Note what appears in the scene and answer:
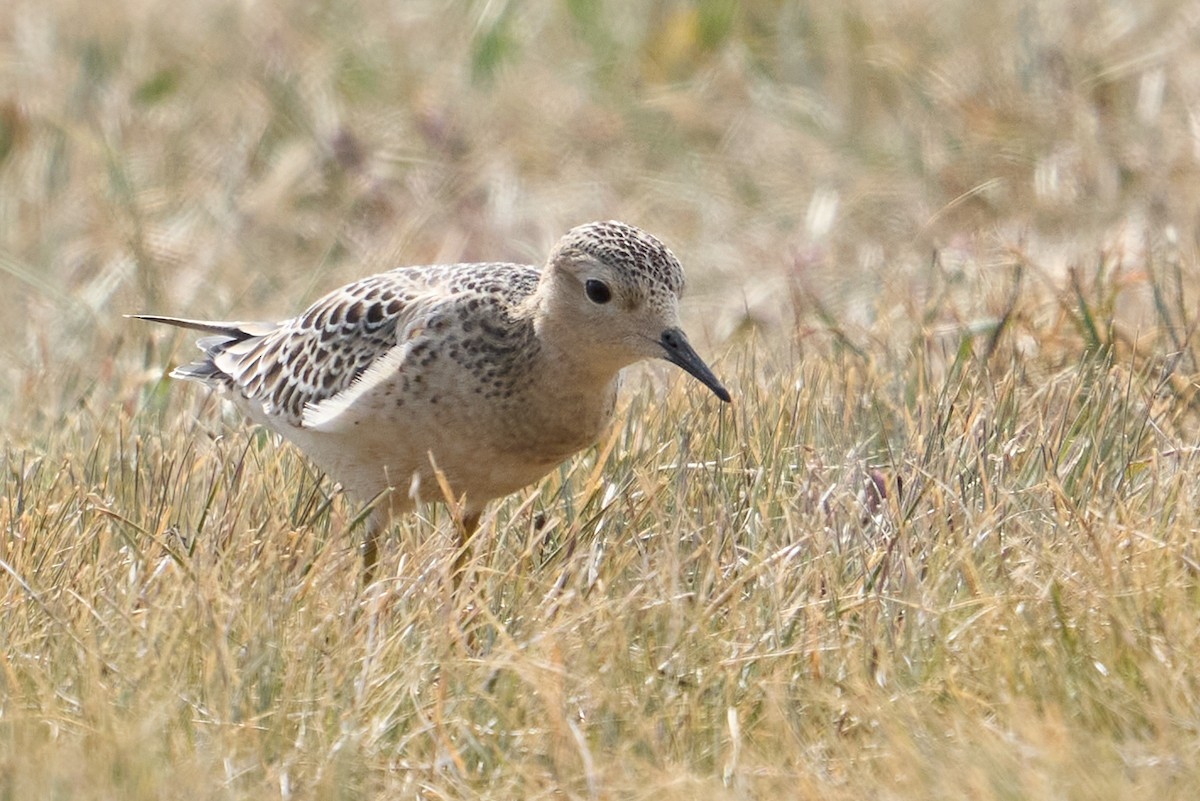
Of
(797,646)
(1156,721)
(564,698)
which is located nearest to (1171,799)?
(1156,721)

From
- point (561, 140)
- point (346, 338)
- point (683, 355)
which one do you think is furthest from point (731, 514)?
point (561, 140)

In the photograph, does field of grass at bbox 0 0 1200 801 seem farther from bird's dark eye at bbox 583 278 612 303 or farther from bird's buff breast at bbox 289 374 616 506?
bird's dark eye at bbox 583 278 612 303

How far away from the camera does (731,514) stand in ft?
14.1

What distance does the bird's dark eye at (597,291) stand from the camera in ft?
14.7

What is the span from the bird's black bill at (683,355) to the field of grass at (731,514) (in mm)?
223

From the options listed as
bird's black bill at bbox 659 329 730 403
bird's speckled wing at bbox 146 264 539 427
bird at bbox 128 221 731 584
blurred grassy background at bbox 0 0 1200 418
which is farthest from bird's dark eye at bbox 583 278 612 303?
blurred grassy background at bbox 0 0 1200 418

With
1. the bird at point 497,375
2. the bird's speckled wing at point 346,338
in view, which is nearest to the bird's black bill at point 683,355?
the bird at point 497,375

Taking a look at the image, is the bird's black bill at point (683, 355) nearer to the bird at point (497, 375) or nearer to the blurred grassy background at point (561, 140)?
the bird at point (497, 375)

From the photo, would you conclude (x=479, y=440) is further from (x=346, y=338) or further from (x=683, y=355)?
(x=346, y=338)

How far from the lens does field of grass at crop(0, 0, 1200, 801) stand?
134 inches

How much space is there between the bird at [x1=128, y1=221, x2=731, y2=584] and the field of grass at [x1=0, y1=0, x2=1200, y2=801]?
4.7 inches

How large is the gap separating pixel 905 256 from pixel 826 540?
4.11 meters

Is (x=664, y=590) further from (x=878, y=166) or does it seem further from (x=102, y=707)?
(x=878, y=166)

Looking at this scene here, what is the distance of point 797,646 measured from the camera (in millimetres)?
3670
